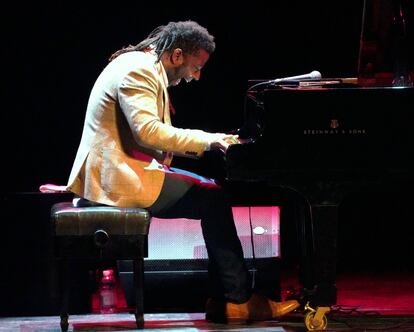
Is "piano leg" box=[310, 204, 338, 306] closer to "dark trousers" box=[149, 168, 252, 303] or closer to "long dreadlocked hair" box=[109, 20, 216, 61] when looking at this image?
"dark trousers" box=[149, 168, 252, 303]

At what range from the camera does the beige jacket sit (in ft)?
11.8

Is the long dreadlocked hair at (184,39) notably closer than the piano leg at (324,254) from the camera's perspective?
No

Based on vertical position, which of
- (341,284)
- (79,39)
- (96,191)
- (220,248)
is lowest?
(341,284)

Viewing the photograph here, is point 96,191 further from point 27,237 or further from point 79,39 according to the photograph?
point 79,39

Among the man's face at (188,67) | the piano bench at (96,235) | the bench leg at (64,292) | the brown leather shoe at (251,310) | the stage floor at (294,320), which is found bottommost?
the stage floor at (294,320)

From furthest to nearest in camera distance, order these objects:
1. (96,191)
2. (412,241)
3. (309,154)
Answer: (412,241) < (96,191) < (309,154)

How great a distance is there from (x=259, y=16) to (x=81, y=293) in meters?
2.27

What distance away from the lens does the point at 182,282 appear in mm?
4270

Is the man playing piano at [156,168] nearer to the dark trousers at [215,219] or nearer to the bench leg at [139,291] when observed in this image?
the dark trousers at [215,219]

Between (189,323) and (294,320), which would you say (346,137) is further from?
(189,323)

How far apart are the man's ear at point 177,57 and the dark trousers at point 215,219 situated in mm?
492

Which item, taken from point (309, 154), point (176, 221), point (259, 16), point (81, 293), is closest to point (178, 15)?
point (259, 16)

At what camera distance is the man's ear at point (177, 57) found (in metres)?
3.84

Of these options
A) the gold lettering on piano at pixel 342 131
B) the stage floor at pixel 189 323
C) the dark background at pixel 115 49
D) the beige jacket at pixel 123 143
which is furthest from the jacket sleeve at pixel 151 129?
the dark background at pixel 115 49
